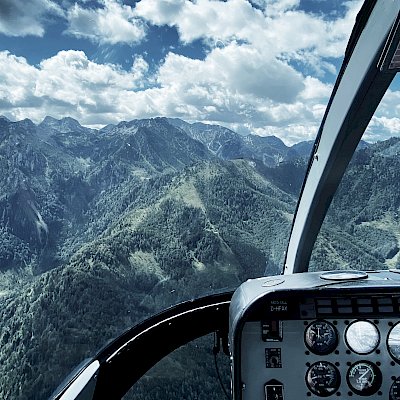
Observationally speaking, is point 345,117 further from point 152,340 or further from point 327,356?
point 152,340

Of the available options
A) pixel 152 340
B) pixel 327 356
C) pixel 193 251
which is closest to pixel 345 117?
pixel 327 356

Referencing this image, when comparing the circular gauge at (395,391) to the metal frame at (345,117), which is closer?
the circular gauge at (395,391)

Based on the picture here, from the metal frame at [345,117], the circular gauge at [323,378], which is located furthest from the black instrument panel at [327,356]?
the metal frame at [345,117]

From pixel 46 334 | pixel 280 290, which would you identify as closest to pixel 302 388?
pixel 280 290

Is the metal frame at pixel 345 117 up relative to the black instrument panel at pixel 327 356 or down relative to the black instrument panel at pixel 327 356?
up

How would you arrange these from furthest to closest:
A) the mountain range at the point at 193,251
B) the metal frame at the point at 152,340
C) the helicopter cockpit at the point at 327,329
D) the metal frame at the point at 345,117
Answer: the mountain range at the point at 193,251, the metal frame at the point at 152,340, the metal frame at the point at 345,117, the helicopter cockpit at the point at 327,329

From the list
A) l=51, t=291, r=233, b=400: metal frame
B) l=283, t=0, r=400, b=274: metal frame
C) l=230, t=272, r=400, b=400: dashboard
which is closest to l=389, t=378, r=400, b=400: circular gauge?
l=230, t=272, r=400, b=400: dashboard

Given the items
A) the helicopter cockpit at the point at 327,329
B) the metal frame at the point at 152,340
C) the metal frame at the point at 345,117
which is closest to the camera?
the helicopter cockpit at the point at 327,329

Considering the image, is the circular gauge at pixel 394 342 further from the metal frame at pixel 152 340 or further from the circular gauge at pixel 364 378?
the metal frame at pixel 152 340
